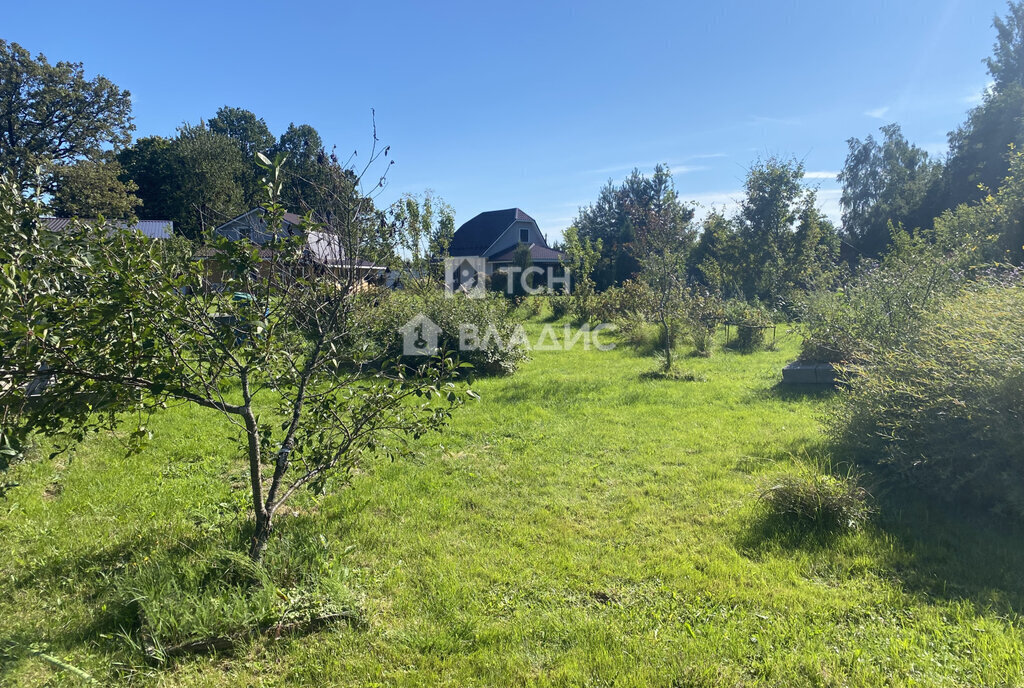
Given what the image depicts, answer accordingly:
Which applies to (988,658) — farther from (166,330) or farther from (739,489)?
(166,330)

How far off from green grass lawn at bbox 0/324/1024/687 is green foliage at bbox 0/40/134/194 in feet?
101

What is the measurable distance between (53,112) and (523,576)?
127 ft

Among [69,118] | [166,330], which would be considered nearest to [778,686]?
[166,330]

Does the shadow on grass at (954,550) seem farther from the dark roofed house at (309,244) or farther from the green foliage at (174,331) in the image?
the dark roofed house at (309,244)

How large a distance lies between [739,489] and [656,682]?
2.41m

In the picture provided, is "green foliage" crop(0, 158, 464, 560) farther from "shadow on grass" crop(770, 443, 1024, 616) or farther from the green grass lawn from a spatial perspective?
"shadow on grass" crop(770, 443, 1024, 616)

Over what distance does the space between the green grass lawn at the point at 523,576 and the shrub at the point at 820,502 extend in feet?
0.51

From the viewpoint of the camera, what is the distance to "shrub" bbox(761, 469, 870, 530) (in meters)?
3.54

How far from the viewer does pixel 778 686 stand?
7.22 feet

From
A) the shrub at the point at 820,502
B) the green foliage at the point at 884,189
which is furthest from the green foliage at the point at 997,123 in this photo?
the shrub at the point at 820,502

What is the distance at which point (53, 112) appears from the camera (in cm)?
2766

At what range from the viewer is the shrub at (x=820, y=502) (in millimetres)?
3543

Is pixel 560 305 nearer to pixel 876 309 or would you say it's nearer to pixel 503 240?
pixel 876 309

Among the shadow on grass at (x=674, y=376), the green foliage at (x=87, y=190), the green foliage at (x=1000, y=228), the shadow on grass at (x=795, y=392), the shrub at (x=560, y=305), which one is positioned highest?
the green foliage at (x=87, y=190)
